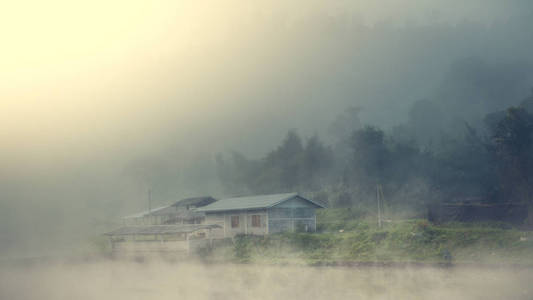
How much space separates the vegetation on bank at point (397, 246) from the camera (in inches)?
1258

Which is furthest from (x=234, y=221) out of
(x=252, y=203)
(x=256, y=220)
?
(x=256, y=220)

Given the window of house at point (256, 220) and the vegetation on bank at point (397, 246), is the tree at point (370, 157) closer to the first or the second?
the vegetation on bank at point (397, 246)

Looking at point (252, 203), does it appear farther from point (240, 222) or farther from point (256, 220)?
point (256, 220)

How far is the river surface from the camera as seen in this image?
25.4m

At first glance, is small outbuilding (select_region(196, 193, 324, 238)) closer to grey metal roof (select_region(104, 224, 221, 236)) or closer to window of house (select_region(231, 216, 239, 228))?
window of house (select_region(231, 216, 239, 228))

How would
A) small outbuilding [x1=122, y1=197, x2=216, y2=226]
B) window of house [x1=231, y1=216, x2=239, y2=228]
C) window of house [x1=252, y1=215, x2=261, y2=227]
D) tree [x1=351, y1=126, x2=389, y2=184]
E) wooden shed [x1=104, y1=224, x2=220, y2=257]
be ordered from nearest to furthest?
wooden shed [x1=104, y1=224, x2=220, y2=257], window of house [x1=252, y1=215, x2=261, y2=227], window of house [x1=231, y1=216, x2=239, y2=228], small outbuilding [x1=122, y1=197, x2=216, y2=226], tree [x1=351, y1=126, x2=389, y2=184]

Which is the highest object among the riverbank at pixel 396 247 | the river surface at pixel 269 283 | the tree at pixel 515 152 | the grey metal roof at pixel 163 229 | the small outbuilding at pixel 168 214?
the tree at pixel 515 152

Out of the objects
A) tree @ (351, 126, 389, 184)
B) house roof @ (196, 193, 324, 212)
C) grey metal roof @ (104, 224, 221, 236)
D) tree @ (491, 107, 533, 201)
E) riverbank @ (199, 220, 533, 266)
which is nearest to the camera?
riverbank @ (199, 220, 533, 266)

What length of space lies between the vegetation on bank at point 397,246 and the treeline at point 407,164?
20767 millimetres

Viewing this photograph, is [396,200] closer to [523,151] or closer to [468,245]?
[523,151]

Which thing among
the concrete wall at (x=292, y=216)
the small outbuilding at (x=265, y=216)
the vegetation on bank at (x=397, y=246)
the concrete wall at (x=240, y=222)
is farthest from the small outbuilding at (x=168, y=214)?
the vegetation on bank at (x=397, y=246)

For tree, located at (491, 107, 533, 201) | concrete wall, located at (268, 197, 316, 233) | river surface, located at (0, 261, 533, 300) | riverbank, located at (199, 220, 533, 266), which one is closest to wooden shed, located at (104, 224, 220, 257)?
riverbank, located at (199, 220, 533, 266)

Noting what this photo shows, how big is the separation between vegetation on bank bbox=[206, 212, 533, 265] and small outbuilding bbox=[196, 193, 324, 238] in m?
2.41

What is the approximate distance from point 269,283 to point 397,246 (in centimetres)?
1184
